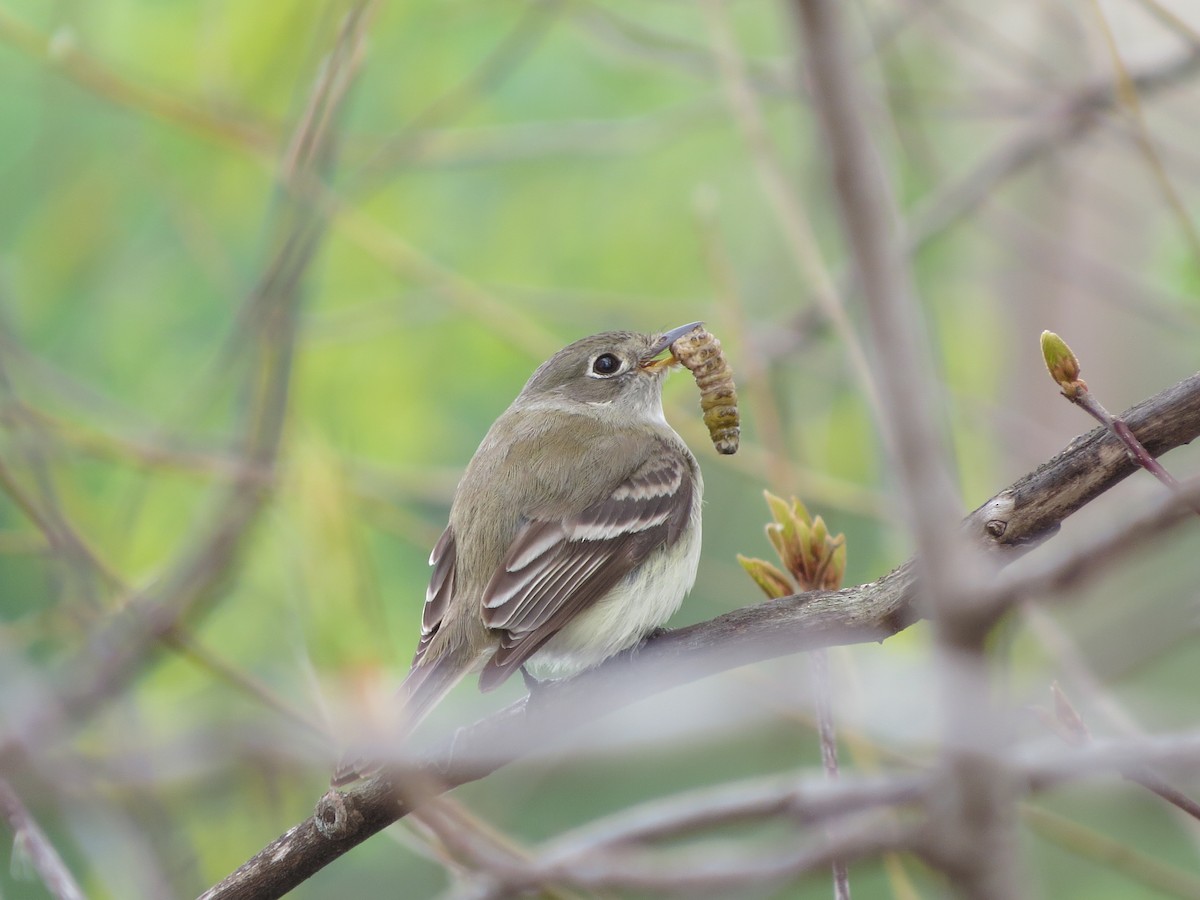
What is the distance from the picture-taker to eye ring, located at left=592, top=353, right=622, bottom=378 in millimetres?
4414

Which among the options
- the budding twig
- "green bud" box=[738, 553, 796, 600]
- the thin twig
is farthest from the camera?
"green bud" box=[738, 553, 796, 600]

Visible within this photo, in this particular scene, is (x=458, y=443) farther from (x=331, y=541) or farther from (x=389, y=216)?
(x=331, y=541)

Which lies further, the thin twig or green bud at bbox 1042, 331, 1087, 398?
the thin twig

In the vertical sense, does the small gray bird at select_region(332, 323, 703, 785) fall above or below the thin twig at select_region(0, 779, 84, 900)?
above

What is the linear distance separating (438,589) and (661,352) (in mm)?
1222

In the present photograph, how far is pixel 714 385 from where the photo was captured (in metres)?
3.51

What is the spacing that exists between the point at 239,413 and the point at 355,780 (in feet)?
2.36

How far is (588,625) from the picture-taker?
11.4 feet

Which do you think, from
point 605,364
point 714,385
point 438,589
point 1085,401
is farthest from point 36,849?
point 605,364

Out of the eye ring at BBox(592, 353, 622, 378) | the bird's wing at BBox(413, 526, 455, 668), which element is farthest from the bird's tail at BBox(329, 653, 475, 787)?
the eye ring at BBox(592, 353, 622, 378)

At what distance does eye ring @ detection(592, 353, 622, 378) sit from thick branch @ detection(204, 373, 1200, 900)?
174 centimetres

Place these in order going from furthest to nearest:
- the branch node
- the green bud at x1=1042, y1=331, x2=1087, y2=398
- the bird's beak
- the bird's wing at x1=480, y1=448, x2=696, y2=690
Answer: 1. the bird's beak
2. the bird's wing at x1=480, y1=448, x2=696, y2=690
3. the branch node
4. the green bud at x1=1042, y1=331, x2=1087, y2=398

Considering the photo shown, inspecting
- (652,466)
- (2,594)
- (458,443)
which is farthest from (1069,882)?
(2,594)

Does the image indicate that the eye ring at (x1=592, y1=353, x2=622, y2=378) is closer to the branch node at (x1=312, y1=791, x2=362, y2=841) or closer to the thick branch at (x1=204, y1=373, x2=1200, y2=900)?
the thick branch at (x1=204, y1=373, x2=1200, y2=900)
